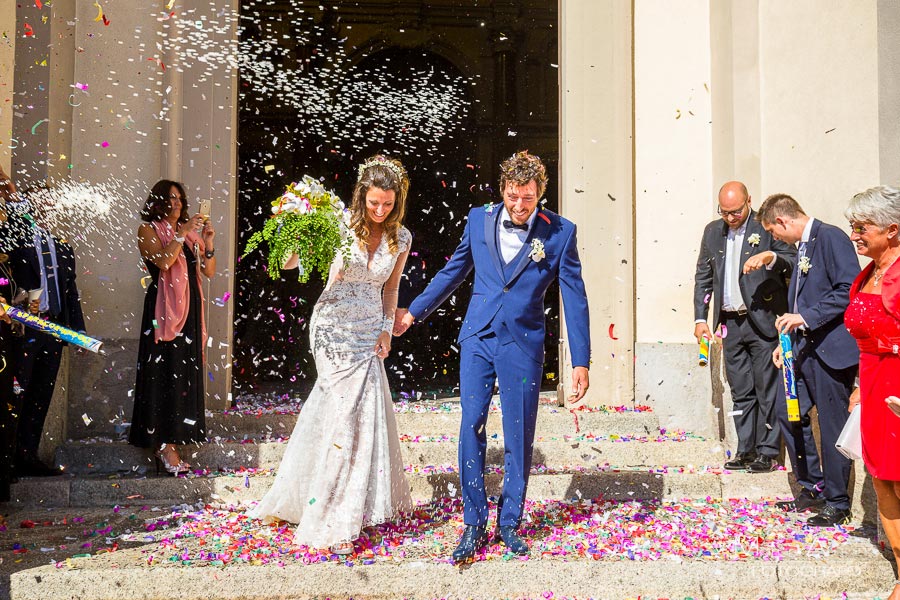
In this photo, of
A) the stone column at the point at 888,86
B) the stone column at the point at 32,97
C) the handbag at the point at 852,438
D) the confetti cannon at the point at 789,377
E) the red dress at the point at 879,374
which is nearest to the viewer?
the red dress at the point at 879,374

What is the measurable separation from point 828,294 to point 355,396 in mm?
2944

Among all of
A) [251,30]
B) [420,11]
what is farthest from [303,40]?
[420,11]

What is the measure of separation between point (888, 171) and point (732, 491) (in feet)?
8.02

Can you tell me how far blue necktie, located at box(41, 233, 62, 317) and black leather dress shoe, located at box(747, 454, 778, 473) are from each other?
17.2 ft

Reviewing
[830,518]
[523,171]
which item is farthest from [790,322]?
[523,171]

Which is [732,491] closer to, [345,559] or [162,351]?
[345,559]

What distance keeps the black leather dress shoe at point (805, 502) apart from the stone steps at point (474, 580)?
3.55 ft

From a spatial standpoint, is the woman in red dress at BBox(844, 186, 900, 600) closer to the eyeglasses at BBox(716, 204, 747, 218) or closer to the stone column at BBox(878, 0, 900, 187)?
the stone column at BBox(878, 0, 900, 187)

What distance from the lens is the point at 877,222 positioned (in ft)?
13.7

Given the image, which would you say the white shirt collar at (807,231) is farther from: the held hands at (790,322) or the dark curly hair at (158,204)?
the dark curly hair at (158,204)

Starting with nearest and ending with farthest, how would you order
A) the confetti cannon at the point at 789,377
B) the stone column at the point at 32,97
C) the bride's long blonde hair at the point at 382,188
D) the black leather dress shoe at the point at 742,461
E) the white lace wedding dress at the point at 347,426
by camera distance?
the white lace wedding dress at the point at 347,426, the bride's long blonde hair at the point at 382,188, the confetti cannon at the point at 789,377, the black leather dress shoe at the point at 742,461, the stone column at the point at 32,97


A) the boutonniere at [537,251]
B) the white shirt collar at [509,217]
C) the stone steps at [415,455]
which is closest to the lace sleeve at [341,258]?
the white shirt collar at [509,217]

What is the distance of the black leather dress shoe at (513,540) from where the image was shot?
185 inches

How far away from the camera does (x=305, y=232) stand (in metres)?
5.02
